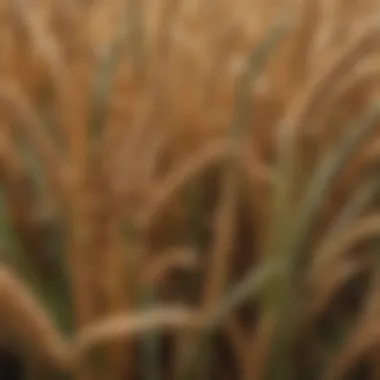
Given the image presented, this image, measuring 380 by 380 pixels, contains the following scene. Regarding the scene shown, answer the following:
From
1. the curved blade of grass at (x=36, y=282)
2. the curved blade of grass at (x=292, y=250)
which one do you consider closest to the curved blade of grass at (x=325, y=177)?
the curved blade of grass at (x=292, y=250)

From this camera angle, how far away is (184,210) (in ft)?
1.52

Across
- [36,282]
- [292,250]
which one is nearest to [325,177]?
[292,250]

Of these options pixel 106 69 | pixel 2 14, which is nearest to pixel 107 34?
pixel 2 14

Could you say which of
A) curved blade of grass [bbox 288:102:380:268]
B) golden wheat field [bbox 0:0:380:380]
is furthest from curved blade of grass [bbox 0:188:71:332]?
curved blade of grass [bbox 288:102:380:268]

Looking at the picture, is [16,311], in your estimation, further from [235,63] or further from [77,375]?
[235,63]

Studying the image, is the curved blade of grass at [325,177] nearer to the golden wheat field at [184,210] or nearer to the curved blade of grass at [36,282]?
the golden wheat field at [184,210]

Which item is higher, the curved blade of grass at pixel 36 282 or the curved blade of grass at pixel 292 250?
the curved blade of grass at pixel 36 282

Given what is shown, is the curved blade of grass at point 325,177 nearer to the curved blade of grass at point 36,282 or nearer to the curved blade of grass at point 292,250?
the curved blade of grass at point 292,250

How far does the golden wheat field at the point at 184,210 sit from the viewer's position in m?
0.40

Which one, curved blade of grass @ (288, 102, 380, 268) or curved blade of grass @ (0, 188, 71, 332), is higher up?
curved blade of grass @ (0, 188, 71, 332)

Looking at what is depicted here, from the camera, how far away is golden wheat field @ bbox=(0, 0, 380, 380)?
403mm

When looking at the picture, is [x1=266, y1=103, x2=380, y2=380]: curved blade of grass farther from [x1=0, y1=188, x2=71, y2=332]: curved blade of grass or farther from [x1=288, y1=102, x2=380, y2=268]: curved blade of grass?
[x1=0, y1=188, x2=71, y2=332]: curved blade of grass

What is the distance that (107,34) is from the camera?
1.91 feet

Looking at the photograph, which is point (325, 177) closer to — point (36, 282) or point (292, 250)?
point (292, 250)
